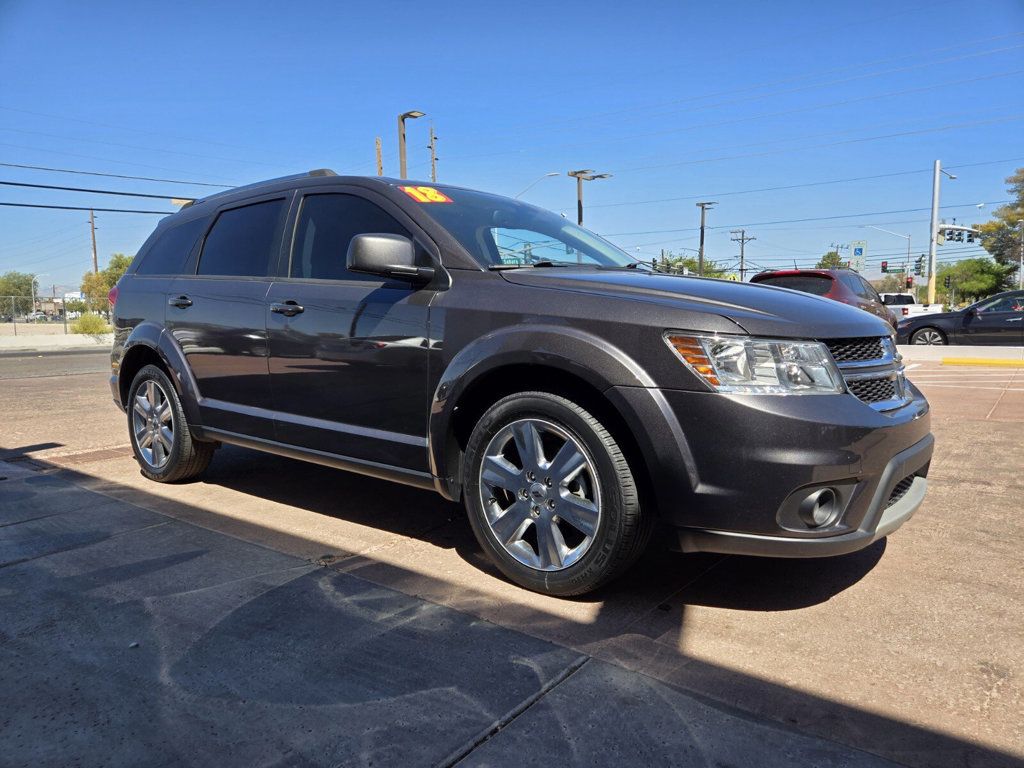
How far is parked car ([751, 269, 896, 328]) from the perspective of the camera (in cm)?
1060

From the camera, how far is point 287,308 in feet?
12.5

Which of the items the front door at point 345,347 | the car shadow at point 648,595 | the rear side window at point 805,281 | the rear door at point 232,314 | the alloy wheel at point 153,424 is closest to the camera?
the car shadow at point 648,595

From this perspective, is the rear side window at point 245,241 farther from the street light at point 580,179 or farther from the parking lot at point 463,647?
the street light at point 580,179

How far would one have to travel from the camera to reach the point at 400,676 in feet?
7.66

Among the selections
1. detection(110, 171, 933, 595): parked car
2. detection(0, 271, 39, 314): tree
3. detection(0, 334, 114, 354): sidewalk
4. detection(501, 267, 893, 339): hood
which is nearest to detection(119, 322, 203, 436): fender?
detection(110, 171, 933, 595): parked car

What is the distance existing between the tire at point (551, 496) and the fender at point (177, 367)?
215 centimetres

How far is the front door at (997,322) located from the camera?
583 inches

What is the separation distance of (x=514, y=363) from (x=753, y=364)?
891 mm

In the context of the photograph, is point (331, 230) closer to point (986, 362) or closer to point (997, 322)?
point (986, 362)

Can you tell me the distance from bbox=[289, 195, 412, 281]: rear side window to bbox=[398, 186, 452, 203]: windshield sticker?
0.16 metres

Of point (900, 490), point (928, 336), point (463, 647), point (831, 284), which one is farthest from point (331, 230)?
point (928, 336)

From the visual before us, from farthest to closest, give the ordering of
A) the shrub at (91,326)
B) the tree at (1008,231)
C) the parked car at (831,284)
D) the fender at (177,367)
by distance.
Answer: the tree at (1008,231) < the shrub at (91,326) < the parked car at (831,284) < the fender at (177,367)

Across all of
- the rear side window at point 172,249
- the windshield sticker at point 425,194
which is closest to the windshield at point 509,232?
the windshield sticker at point 425,194

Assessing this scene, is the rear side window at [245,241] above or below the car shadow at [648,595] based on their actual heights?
above
